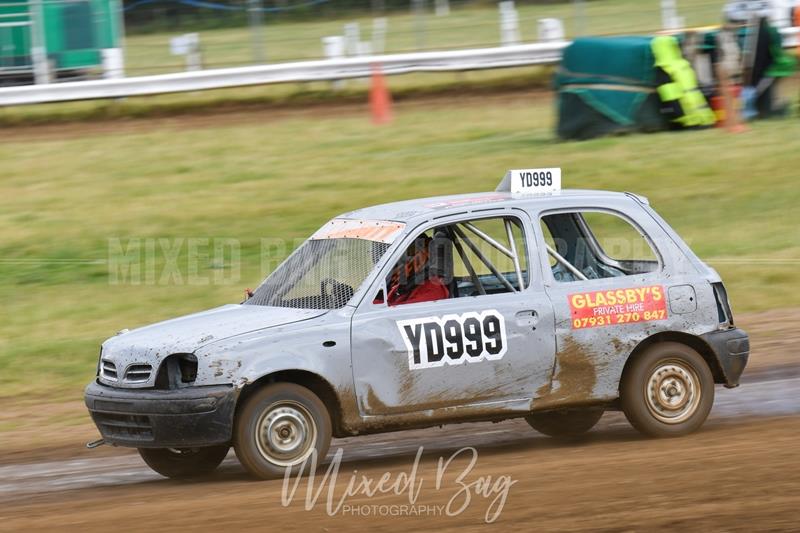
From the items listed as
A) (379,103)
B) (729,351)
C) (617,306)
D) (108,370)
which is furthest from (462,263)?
(379,103)

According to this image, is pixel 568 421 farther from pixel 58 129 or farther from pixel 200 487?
pixel 58 129

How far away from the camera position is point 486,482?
23.3ft

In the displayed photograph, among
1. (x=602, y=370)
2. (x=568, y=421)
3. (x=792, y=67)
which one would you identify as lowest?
(x=568, y=421)

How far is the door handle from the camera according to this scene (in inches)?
304

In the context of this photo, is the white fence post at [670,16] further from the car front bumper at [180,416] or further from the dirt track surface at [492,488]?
the car front bumper at [180,416]

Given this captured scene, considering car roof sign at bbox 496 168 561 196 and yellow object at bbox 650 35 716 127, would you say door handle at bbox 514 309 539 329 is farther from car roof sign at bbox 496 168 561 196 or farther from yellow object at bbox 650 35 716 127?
yellow object at bbox 650 35 716 127

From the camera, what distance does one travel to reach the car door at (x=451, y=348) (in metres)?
7.45

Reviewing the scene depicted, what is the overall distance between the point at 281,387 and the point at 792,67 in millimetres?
14595

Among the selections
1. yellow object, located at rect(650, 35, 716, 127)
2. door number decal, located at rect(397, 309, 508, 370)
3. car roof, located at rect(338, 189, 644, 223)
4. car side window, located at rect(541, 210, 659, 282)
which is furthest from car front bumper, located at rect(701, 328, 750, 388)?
yellow object, located at rect(650, 35, 716, 127)

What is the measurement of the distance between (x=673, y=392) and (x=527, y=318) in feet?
3.88

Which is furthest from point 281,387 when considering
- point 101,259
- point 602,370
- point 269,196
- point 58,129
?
point 58,129

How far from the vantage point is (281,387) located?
23.8ft

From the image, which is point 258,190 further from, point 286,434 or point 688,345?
point 286,434

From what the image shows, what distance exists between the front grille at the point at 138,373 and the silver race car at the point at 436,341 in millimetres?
18
